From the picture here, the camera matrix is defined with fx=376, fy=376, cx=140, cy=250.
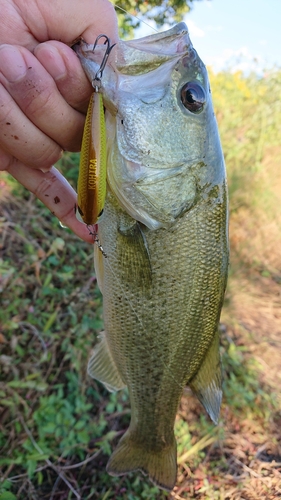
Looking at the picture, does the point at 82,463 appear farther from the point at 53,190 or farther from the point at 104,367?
the point at 53,190

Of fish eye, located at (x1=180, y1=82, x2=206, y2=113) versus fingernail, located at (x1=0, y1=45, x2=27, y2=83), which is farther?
fish eye, located at (x1=180, y1=82, x2=206, y2=113)

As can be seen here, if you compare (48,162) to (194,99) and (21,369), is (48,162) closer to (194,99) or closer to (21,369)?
(194,99)

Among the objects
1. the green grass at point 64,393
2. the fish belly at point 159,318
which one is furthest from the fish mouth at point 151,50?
the green grass at point 64,393

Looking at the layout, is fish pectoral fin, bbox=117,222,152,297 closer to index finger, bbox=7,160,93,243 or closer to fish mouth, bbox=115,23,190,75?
index finger, bbox=7,160,93,243

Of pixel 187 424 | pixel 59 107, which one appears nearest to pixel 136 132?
pixel 59 107

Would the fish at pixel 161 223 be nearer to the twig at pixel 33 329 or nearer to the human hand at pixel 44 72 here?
the human hand at pixel 44 72

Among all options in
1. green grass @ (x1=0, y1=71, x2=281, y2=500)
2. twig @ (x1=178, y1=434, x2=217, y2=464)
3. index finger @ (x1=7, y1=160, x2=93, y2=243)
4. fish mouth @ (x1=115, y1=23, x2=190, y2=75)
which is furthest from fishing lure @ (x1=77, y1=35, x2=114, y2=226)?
twig @ (x1=178, y1=434, x2=217, y2=464)

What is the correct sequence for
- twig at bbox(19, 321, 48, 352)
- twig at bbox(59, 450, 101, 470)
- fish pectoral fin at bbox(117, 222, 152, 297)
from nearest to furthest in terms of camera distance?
fish pectoral fin at bbox(117, 222, 152, 297), twig at bbox(59, 450, 101, 470), twig at bbox(19, 321, 48, 352)
